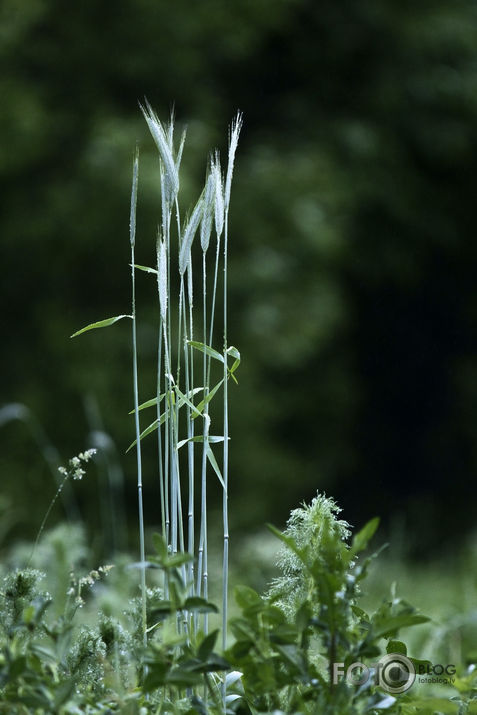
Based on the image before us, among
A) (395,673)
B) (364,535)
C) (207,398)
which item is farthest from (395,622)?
(207,398)

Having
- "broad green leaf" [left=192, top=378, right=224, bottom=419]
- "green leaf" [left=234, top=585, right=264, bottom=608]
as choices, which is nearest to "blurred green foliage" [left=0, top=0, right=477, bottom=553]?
"broad green leaf" [left=192, top=378, right=224, bottom=419]

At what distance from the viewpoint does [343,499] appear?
793 cm

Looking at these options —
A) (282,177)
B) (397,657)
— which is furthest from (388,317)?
(397,657)

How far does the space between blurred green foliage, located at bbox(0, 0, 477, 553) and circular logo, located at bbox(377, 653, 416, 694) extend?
417 centimetres

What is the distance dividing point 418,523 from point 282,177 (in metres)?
2.97

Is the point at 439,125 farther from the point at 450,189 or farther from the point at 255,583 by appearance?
the point at 255,583

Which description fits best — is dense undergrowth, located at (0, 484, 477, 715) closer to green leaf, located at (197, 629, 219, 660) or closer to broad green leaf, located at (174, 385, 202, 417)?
green leaf, located at (197, 629, 219, 660)

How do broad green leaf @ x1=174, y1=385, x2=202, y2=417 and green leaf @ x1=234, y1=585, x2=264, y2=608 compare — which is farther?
broad green leaf @ x1=174, y1=385, x2=202, y2=417

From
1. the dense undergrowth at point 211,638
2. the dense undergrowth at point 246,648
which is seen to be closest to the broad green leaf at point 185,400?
the dense undergrowth at point 211,638

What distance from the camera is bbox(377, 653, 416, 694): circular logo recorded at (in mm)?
1022

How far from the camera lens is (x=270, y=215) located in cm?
635

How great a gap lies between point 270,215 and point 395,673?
214 inches

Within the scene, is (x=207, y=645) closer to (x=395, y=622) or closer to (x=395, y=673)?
(x=395, y=622)

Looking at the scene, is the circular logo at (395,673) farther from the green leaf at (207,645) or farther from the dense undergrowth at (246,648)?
the green leaf at (207,645)
